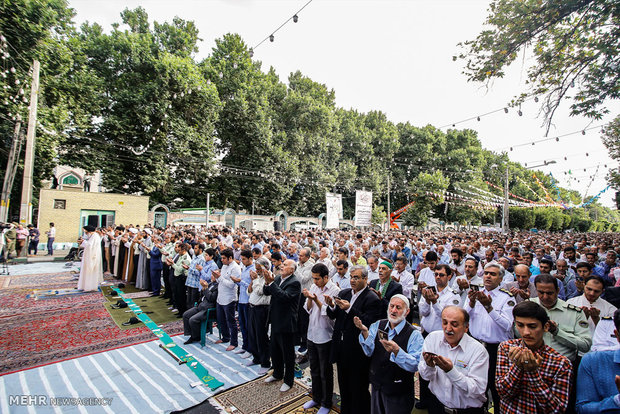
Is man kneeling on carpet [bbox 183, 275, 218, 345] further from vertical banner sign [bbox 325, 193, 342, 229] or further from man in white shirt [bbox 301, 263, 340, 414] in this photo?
vertical banner sign [bbox 325, 193, 342, 229]

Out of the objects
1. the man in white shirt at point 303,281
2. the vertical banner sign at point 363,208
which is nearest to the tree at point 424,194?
the vertical banner sign at point 363,208

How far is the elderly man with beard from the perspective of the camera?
254 centimetres

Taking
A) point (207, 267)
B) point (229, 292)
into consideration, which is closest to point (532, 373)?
point (229, 292)

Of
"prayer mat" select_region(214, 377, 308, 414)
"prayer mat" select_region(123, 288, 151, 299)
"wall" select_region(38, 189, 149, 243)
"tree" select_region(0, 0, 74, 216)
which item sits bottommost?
"prayer mat" select_region(214, 377, 308, 414)

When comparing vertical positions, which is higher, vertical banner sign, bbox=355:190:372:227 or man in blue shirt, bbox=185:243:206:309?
vertical banner sign, bbox=355:190:372:227

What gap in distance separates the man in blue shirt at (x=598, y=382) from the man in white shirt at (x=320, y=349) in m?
2.30

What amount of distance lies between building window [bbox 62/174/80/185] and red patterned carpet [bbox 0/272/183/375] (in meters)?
12.8

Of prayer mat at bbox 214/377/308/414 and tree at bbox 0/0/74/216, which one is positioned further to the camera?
tree at bbox 0/0/74/216

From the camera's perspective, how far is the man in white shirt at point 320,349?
362 centimetres

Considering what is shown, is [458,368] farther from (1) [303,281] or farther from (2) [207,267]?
(2) [207,267]

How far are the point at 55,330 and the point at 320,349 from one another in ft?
19.6

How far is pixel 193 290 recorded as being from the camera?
6434 millimetres

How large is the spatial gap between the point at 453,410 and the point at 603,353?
1.11 metres

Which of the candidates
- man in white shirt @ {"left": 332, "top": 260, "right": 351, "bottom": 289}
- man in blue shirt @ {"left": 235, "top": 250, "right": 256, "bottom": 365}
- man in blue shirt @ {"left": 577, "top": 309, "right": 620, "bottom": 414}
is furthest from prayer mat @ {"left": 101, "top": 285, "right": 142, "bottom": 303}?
man in blue shirt @ {"left": 577, "top": 309, "right": 620, "bottom": 414}
